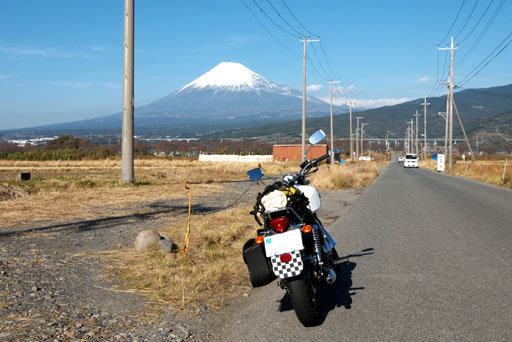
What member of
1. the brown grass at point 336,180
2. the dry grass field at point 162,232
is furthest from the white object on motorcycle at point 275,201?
the brown grass at point 336,180

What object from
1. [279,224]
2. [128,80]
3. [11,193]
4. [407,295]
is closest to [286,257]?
[279,224]

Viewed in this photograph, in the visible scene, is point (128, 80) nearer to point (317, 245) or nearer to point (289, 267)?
point (317, 245)

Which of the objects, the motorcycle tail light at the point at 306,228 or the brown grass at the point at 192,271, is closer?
the motorcycle tail light at the point at 306,228

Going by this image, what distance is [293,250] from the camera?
4.47 m

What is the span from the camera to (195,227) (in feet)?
31.8

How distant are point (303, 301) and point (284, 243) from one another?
1.64ft

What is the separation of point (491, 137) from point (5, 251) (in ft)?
659

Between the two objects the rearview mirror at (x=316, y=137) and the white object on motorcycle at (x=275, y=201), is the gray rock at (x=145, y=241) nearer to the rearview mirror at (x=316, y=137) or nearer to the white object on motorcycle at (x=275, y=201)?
the rearview mirror at (x=316, y=137)

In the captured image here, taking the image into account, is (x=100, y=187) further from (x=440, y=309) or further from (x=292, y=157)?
(x=292, y=157)

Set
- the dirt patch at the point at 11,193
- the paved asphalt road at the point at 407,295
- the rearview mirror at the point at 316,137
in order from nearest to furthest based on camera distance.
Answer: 1. the paved asphalt road at the point at 407,295
2. the rearview mirror at the point at 316,137
3. the dirt patch at the point at 11,193

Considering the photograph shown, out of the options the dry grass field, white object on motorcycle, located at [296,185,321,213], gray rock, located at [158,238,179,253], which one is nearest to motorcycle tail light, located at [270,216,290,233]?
white object on motorcycle, located at [296,185,321,213]

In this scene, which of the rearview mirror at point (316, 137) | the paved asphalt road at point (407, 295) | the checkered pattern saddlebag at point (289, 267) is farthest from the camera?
the rearview mirror at point (316, 137)

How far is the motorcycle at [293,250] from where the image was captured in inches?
176

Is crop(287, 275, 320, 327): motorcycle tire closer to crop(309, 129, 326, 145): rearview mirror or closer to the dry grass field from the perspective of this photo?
the dry grass field
